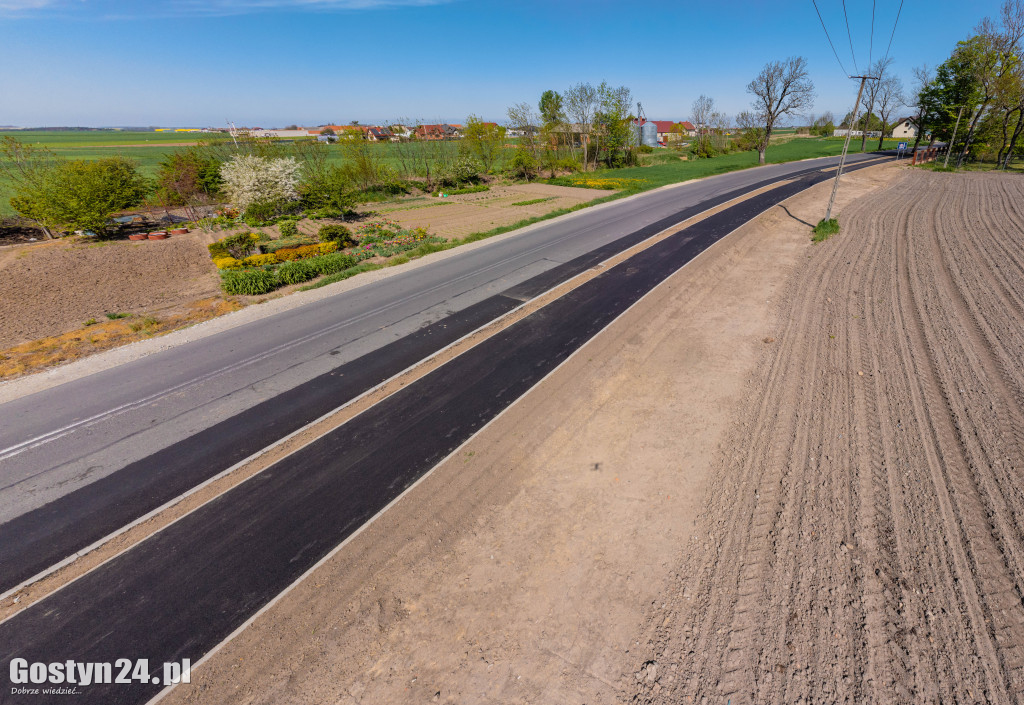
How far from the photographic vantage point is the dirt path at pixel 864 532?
4.50 meters

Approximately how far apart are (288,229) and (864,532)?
33.0 meters

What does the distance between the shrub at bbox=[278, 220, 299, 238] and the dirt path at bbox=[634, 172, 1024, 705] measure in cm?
2980

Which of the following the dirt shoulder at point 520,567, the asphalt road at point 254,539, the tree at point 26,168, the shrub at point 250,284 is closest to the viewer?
the dirt shoulder at point 520,567

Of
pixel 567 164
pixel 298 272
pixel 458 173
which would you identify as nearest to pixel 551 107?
pixel 567 164

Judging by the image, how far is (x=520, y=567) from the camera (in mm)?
5832

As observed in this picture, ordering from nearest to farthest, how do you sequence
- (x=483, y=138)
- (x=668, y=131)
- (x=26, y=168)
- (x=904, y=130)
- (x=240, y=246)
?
(x=240, y=246) → (x=26, y=168) → (x=483, y=138) → (x=904, y=130) → (x=668, y=131)

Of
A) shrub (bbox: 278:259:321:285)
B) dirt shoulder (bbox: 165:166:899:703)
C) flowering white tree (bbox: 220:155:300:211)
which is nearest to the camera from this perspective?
dirt shoulder (bbox: 165:166:899:703)

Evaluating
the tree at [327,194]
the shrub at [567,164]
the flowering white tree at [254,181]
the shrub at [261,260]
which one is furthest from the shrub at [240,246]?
the shrub at [567,164]

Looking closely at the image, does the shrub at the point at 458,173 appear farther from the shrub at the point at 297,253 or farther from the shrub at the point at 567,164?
the shrub at the point at 297,253

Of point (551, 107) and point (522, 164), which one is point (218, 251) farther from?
point (551, 107)

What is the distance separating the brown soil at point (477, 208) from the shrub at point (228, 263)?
1196 cm

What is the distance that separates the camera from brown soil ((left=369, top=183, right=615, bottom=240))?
3002 centimetres

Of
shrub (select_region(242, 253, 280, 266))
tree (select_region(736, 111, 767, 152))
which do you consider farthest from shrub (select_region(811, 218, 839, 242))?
tree (select_region(736, 111, 767, 152))

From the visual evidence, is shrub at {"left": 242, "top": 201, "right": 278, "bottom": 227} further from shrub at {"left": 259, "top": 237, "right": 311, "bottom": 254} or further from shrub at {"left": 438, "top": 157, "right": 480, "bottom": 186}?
shrub at {"left": 438, "top": 157, "right": 480, "bottom": 186}
